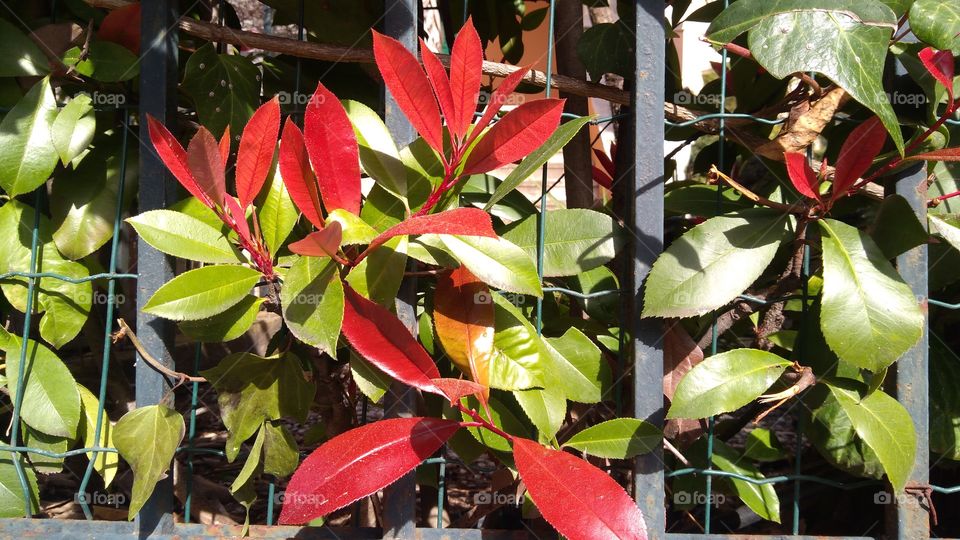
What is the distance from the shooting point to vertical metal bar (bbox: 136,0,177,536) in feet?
4.71

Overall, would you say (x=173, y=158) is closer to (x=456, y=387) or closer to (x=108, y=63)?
(x=108, y=63)

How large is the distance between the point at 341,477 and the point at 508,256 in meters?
0.44

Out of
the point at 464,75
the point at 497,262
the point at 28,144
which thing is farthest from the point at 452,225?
the point at 28,144

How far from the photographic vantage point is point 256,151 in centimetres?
129

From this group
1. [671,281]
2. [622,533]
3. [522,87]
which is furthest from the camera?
[522,87]

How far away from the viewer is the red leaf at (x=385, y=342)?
49.0 inches

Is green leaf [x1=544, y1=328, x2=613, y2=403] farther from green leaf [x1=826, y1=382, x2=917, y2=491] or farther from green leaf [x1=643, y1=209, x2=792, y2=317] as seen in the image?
green leaf [x1=826, y1=382, x2=917, y2=491]

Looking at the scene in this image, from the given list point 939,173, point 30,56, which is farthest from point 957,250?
point 30,56

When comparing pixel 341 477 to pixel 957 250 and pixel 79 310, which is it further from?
pixel 957 250

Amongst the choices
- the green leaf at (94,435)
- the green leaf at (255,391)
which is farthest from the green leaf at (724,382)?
the green leaf at (94,435)

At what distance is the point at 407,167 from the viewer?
4.44 ft

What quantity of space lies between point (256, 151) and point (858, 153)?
100 centimetres

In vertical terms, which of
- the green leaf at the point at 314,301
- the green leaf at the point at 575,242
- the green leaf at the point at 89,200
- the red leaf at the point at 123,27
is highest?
the red leaf at the point at 123,27

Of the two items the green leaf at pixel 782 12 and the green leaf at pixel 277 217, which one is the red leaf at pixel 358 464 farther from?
the green leaf at pixel 782 12
